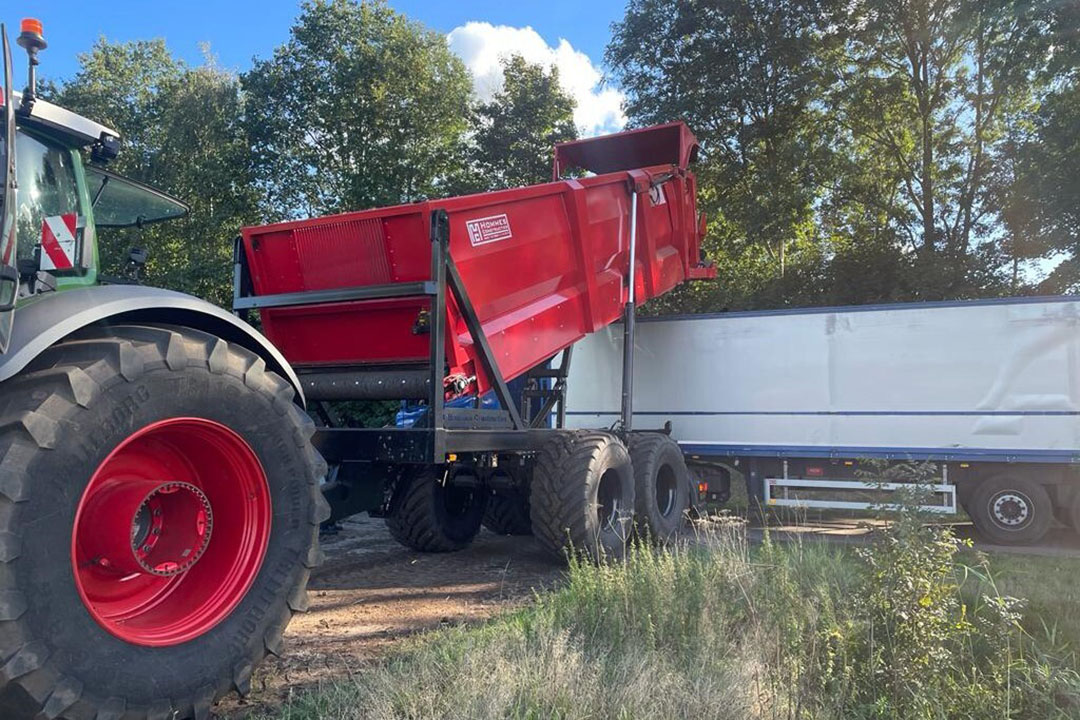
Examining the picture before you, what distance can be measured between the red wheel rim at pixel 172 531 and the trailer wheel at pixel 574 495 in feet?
9.97

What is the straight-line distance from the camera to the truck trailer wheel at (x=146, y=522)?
2.70m

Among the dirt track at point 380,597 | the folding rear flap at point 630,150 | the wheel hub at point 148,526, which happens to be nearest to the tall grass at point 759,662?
the dirt track at point 380,597

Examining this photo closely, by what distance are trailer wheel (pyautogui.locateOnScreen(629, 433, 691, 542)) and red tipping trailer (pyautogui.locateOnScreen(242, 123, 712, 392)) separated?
4.34ft

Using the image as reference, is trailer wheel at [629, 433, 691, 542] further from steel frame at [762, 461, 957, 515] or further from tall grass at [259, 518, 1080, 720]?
tall grass at [259, 518, 1080, 720]

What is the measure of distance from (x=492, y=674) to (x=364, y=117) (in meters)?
17.2

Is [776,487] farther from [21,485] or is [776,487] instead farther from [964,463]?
[21,485]

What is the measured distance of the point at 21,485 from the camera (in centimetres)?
268

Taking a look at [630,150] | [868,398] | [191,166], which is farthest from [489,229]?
[191,166]

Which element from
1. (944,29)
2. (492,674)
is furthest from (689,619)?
(944,29)

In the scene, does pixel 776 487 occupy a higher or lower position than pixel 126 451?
lower

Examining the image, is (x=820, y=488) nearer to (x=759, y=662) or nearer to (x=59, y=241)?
(x=759, y=662)

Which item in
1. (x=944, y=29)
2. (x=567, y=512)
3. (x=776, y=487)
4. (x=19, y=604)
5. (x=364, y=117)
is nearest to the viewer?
(x=19, y=604)

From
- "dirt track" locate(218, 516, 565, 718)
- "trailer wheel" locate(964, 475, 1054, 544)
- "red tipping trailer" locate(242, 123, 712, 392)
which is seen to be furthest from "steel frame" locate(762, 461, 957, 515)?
"red tipping trailer" locate(242, 123, 712, 392)

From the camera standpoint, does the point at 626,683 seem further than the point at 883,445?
No
